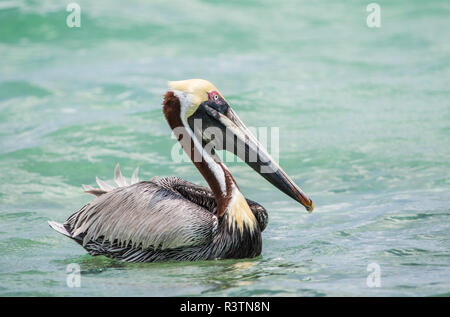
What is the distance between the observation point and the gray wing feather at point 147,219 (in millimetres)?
5273

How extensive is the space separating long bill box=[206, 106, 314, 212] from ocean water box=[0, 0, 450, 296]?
462mm

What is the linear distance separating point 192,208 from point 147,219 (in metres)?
0.32

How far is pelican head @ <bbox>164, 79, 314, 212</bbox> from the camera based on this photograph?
5480mm

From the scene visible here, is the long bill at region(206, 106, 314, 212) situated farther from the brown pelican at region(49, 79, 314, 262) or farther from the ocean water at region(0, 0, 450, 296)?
the ocean water at region(0, 0, 450, 296)

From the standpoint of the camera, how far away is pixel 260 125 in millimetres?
9906

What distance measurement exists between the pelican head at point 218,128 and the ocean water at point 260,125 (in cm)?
58

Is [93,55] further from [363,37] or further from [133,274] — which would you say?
[133,274]

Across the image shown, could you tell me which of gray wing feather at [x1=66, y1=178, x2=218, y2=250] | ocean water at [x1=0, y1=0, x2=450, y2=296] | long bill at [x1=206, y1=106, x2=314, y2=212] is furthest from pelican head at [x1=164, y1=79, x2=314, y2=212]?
ocean water at [x1=0, y1=0, x2=450, y2=296]

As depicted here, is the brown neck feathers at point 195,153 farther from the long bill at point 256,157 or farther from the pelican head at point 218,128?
the long bill at point 256,157

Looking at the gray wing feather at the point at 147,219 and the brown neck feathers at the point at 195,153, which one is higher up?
the brown neck feathers at the point at 195,153

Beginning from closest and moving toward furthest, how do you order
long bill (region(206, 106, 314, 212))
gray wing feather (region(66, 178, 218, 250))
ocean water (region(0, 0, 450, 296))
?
ocean water (region(0, 0, 450, 296)) < gray wing feather (region(66, 178, 218, 250)) < long bill (region(206, 106, 314, 212))

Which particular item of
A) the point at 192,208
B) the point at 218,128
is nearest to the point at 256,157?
the point at 218,128

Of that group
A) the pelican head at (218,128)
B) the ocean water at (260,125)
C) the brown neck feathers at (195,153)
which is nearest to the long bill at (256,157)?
the pelican head at (218,128)

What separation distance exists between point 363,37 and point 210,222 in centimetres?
936
